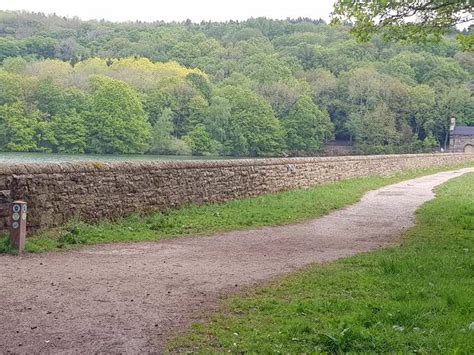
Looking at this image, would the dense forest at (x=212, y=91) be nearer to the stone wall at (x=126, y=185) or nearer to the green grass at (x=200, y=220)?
the stone wall at (x=126, y=185)

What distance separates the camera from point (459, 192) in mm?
18719

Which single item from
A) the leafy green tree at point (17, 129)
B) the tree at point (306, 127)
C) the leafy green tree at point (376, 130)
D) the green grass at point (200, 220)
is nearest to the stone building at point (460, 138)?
the leafy green tree at point (376, 130)

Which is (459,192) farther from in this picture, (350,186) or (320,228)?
(320,228)

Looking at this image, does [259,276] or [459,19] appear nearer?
[259,276]

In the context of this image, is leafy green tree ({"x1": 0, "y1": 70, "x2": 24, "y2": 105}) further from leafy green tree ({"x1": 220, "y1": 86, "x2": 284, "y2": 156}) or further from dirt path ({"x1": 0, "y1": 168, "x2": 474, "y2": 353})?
dirt path ({"x1": 0, "y1": 168, "x2": 474, "y2": 353})

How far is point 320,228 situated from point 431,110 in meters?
78.5

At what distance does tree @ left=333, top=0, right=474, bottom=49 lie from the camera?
11.9 metres

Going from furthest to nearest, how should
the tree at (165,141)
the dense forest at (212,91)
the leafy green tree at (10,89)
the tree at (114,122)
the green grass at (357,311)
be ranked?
the tree at (165,141) → the tree at (114,122) → the dense forest at (212,91) → the leafy green tree at (10,89) → the green grass at (357,311)

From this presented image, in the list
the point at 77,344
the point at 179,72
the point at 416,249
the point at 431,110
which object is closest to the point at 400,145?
the point at 431,110

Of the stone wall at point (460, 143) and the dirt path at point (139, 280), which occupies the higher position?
the stone wall at point (460, 143)

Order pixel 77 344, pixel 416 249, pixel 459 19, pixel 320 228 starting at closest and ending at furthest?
pixel 77 344 → pixel 416 249 → pixel 320 228 → pixel 459 19

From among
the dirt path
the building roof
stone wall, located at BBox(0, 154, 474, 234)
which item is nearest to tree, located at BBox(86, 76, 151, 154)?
stone wall, located at BBox(0, 154, 474, 234)

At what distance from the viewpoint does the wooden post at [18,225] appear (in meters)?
7.60

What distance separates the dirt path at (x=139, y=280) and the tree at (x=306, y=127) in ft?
224
